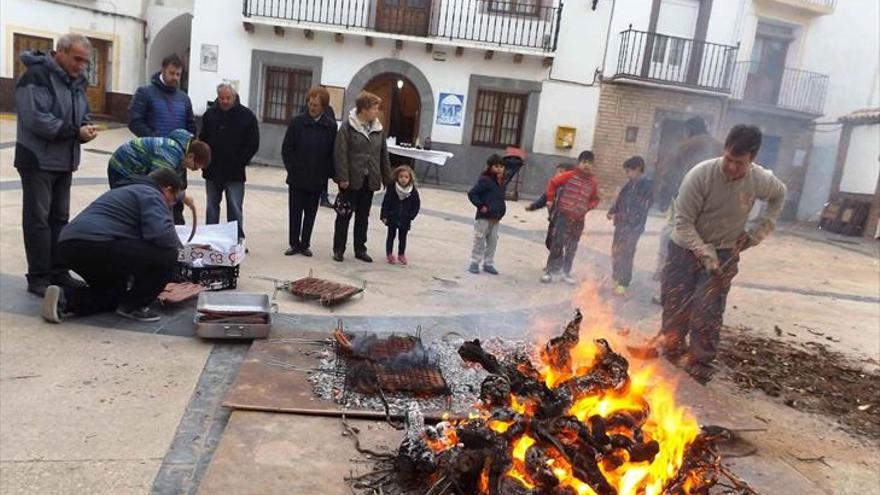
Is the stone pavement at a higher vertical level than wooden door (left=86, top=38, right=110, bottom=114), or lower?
lower

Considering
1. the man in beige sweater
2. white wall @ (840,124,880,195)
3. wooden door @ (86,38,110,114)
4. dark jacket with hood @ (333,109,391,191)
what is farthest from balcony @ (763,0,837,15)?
wooden door @ (86,38,110,114)

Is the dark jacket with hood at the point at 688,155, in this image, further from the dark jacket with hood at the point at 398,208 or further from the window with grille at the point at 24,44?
the window with grille at the point at 24,44

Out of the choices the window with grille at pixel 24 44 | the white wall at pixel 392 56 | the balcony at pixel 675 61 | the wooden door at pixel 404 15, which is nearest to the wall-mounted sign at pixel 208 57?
the white wall at pixel 392 56

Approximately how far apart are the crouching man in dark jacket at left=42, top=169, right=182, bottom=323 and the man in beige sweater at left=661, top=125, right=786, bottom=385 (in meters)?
3.65

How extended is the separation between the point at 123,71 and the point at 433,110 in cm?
1171

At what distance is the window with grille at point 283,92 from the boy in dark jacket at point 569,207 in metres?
11.5

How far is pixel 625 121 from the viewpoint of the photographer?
57.5 ft

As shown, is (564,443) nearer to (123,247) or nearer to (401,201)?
(123,247)

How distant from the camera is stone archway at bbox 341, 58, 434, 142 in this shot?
1719 centimetres

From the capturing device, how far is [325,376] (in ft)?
12.6

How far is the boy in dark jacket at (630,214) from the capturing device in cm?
711

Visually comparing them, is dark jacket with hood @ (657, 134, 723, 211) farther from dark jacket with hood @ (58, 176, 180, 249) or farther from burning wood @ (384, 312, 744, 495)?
dark jacket with hood @ (58, 176, 180, 249)

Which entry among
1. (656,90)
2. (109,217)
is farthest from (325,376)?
(656,90)

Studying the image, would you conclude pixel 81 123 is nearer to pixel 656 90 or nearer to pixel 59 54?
pixel 59 54
